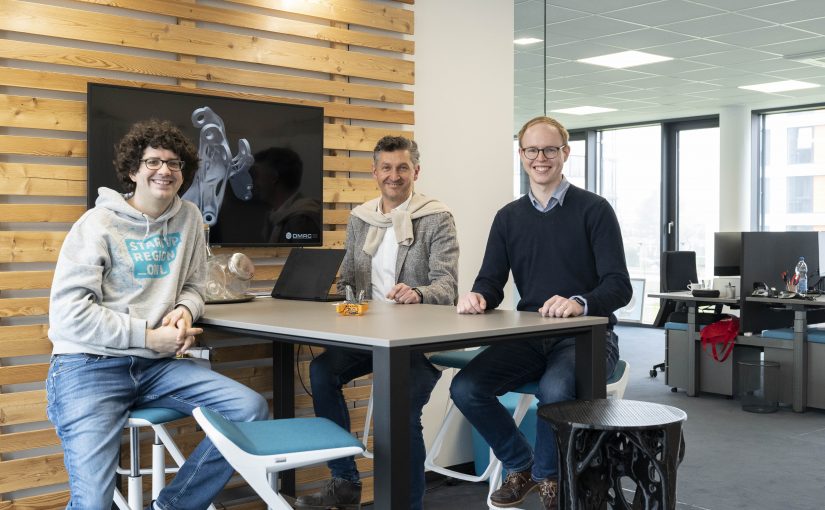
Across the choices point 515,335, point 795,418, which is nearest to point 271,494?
point 515,335

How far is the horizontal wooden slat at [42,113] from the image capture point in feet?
10.6

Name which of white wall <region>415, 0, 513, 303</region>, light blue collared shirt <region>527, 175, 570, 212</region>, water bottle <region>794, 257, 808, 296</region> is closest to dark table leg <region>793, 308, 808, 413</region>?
water bottle <region>794, 257, 808, 296</region>

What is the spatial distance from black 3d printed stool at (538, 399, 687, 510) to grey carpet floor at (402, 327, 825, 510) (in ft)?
4.93

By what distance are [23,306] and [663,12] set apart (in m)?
5.37

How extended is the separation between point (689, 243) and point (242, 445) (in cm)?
1073

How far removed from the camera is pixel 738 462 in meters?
4.80

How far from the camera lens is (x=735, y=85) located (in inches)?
388

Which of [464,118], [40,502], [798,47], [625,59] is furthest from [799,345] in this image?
[40,502]

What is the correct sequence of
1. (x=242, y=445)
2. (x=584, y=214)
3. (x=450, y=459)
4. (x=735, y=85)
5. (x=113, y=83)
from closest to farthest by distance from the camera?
(x=242, y=445) < (x=584, y=214) < (x=113, y=83) < (x=450, y=459) < (x=735, y=85)

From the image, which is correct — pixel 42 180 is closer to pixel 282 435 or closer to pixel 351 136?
pixel 351 136

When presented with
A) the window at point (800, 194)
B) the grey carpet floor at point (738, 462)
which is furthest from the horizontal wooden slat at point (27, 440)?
the window at point (800, 194)

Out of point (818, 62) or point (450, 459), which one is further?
point (818, 62)

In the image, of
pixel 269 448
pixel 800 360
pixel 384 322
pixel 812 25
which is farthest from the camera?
pixel 812 25

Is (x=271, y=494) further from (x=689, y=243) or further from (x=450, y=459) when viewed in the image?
(x=689, y=243)
